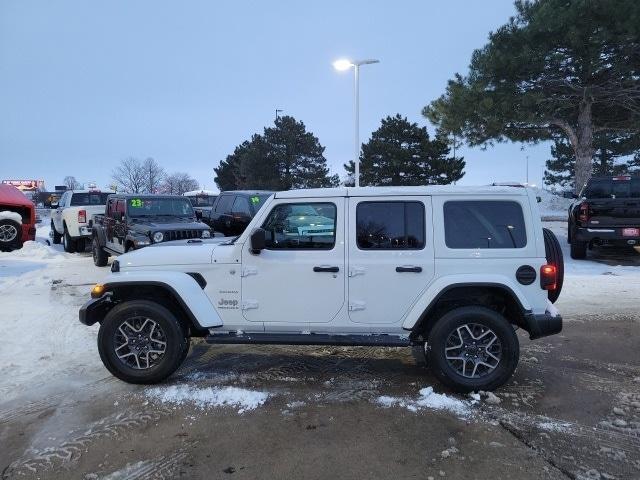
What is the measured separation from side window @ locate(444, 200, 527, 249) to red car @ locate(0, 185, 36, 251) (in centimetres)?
1264

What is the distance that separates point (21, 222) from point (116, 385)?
35.3ft

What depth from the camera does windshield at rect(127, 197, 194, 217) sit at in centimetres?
1111

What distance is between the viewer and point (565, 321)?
694 centimetres

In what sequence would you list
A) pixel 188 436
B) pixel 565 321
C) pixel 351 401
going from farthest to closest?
pixel 565 321, pixel 351 401, pixel 188 436

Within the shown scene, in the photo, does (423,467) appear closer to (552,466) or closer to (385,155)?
(552,466)

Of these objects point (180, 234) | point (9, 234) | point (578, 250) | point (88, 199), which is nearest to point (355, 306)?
point (180, 234)

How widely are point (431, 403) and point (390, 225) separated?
1.57m

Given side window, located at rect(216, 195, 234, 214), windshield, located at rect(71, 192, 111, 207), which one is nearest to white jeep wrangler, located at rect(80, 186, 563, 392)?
side window, located at rect(216, 195, 234, 214)

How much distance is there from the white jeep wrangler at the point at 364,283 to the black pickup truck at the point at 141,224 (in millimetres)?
5518

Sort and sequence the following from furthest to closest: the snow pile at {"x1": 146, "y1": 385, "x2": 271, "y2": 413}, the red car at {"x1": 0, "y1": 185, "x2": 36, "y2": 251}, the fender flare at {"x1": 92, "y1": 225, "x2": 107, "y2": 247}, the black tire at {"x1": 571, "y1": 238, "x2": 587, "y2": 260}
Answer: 1. the red car at {"x1": 0, "y1": 185, "x2": 36, "y2": 251}
2. the black tire at {"x1": 571, "y1": 238, "x2": 587, "y2": 260}
3. the fender flare at {"x1": 92, "y1": 225, "x2": 107, "y2": 247}
4. the snow pile at {"x1": 146, "y1": 385, "x2": 271, "y2": 413}

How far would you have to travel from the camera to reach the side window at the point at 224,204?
14.8 m

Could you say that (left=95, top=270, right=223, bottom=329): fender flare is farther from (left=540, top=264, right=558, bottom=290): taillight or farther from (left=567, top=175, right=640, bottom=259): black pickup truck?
(left=567, top=175, right=640, bottom=259): black pickup truck

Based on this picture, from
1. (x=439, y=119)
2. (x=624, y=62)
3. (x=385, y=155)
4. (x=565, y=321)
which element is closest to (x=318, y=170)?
(x=385, y=155)

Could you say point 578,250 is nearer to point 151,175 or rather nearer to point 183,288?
point 183,288
